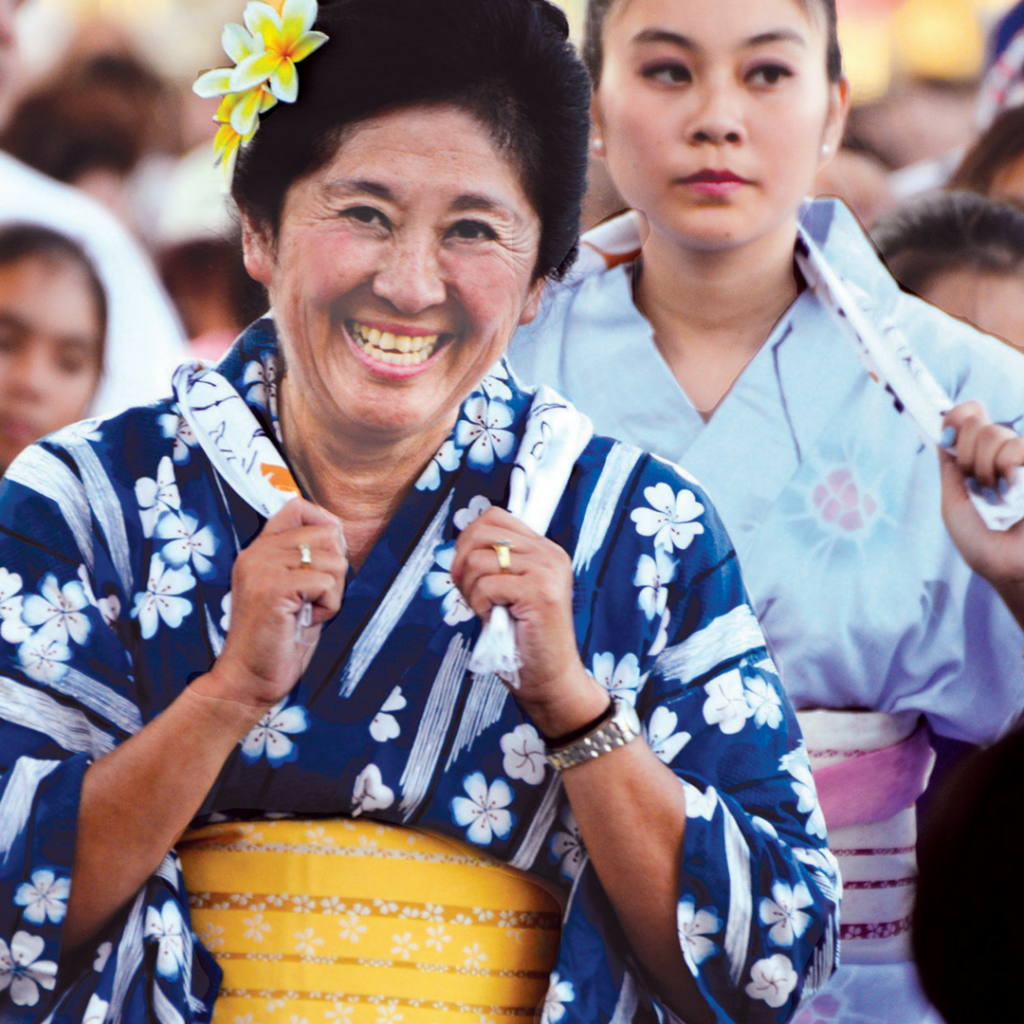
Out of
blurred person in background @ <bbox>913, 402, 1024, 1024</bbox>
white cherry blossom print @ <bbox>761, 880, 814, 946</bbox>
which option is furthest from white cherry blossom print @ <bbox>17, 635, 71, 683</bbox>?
blurred person in background @ <bbox>913, 402, 1024, 1024</bbox>

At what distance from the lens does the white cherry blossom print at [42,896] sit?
1099mm

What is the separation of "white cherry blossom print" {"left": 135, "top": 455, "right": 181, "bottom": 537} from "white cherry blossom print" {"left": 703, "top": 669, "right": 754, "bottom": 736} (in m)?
0.47

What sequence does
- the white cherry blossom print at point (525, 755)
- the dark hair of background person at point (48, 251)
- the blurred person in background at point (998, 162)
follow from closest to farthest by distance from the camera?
the white cherry blossom print at point (525, 755), the dark hair of background person at point (48, 251), the blurred person in background at point (998, 162)

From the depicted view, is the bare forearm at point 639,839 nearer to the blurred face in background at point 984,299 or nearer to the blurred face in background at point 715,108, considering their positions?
the blurred face in background at point 715,108

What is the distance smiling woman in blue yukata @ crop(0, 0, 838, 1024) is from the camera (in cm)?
111

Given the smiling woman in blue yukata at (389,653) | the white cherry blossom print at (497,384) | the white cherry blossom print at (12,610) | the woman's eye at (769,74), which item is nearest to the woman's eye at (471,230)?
the smiling woman in blue yukata at (389,653)

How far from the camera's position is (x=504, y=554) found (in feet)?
3.63

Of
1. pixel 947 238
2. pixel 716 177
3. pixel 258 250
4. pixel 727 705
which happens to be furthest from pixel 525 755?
pixel 947 238

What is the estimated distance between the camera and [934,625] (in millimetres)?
1448

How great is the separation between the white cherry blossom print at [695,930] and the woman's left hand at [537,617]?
18cm

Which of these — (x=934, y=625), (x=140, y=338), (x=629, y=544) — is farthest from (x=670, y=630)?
(x=140, y=338)

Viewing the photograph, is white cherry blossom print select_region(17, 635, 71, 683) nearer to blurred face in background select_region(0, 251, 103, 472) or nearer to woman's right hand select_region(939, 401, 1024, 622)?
blurred face in background select_region(0, 251, 103, 472)

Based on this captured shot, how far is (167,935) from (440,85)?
72 centimetres

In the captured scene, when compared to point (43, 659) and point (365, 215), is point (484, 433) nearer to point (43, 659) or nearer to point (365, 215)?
point (365, 215)
